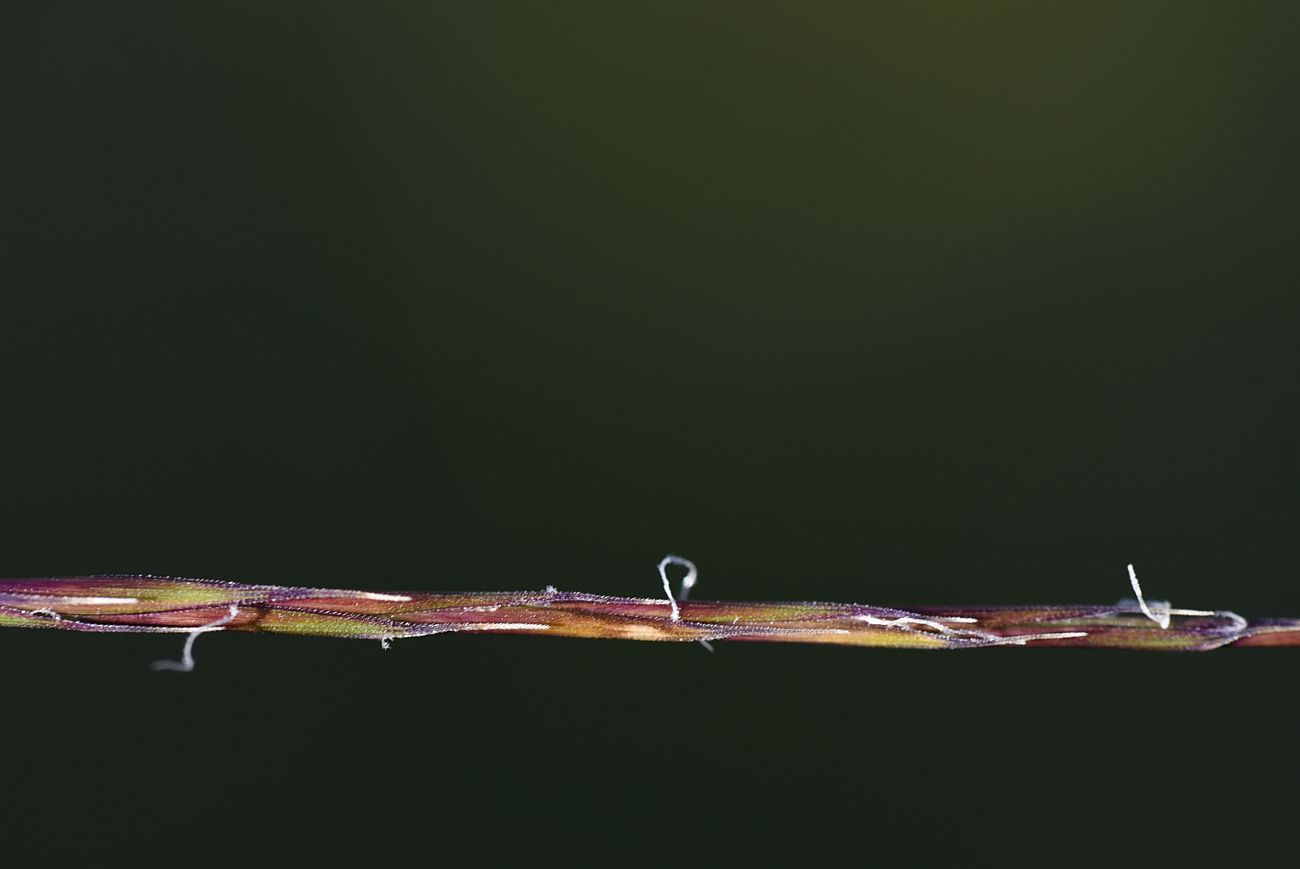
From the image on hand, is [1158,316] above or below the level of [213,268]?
below

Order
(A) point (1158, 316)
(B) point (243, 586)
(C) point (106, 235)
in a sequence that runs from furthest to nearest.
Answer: (A) point (1158, 316), (C) point (106, 235), (B) point (243, 586)

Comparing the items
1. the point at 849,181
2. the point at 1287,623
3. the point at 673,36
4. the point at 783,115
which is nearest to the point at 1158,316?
the point at 849,181

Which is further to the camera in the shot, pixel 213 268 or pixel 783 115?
pixel 783 115

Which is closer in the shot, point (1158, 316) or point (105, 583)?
point (105, 583)

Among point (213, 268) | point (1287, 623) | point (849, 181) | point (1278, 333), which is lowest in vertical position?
point (1287, 623)

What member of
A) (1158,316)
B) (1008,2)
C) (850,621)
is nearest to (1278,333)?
(1158,316)

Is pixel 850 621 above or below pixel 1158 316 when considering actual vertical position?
below

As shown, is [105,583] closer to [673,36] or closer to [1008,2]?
[673,36]

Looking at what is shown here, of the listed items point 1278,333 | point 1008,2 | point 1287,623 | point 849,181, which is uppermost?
point 1008,2

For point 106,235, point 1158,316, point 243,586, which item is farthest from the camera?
point 1158,316

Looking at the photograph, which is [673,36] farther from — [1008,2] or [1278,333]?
[1278,333]
